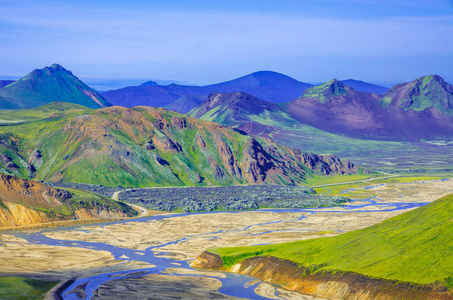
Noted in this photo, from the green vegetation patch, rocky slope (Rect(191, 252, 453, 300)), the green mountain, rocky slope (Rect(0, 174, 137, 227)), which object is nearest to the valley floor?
rocky slope (Rect(191, 252, 453, 300))

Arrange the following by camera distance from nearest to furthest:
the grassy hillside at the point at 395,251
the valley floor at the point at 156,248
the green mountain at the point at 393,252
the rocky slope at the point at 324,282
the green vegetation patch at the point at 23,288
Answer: the rocky slope at the point at 324,282
the green mountain at the point at 393,252
the grassy hillside at the point at 395,251
the green vegetation patch at the point at 23,288
the valley floor at the point at 156,248

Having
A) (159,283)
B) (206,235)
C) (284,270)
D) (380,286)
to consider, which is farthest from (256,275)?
(206,235)

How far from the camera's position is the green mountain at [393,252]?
80.3m

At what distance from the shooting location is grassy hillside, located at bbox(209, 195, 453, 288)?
8050 cm

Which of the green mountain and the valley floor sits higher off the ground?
the green mountain

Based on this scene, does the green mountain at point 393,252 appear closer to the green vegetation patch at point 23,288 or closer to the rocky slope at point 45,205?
the green vegetation patch at point 23,288

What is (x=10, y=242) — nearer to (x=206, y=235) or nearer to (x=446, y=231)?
(x=206, y=235)

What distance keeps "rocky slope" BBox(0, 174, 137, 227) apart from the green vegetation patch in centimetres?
6448

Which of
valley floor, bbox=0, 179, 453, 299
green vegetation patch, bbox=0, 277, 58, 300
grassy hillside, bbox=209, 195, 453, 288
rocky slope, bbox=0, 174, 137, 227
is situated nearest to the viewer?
grassy hillside, bbox=209, 195, 453, 288

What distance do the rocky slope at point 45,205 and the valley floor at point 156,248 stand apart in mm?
9117

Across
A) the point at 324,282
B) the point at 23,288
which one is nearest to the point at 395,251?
the point at 324,282

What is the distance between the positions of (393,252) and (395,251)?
1.17 ft

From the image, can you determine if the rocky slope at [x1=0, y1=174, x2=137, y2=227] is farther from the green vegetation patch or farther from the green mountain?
the green mountain

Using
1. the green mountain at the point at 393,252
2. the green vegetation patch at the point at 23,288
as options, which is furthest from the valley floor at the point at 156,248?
the green mountain at the point at 393,252
